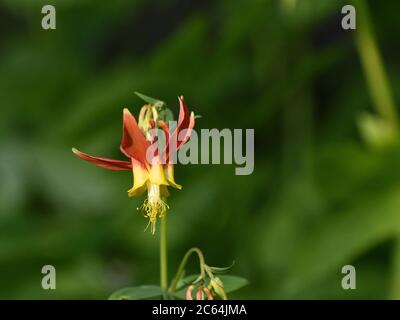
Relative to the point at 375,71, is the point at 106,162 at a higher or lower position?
lower

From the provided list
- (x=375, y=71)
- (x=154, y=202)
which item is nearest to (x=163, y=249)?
(x=154, y=202)

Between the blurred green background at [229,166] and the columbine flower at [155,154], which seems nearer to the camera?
the columbine flower at [155,154]

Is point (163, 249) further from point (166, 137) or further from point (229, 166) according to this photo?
point (229, 166)

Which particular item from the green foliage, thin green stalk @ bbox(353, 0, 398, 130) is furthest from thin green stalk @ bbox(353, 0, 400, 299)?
the green foliage

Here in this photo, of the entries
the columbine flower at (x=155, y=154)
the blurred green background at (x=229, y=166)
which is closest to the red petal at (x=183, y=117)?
the columbine flower at (x=155, y=154)

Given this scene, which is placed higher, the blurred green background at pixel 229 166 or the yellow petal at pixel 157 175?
the blurred green background at pixel 229 166

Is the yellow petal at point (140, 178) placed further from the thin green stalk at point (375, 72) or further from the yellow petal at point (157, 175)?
the thin green stalk at point (375, 72)
